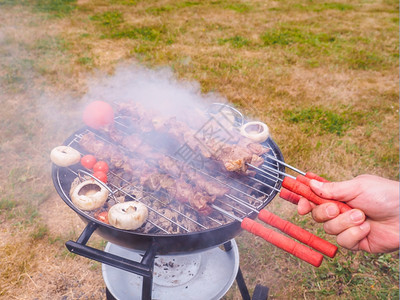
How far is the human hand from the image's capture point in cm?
212

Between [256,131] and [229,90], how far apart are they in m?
4.25

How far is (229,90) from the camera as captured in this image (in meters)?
7.45

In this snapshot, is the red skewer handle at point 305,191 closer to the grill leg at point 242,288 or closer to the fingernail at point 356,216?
the fingernail at point 356,216

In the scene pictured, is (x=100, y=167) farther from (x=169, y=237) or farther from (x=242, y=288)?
(x=242, y=288)

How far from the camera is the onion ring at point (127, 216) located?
2248 mm

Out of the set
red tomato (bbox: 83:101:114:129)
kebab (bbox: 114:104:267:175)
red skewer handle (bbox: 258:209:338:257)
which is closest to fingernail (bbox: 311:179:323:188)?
red skewer handle (bbox: 258:209:338:257)

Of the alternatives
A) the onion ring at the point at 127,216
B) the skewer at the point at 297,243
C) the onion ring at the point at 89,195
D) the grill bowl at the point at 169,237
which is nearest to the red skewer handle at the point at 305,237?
the skewer at the point at 297,243

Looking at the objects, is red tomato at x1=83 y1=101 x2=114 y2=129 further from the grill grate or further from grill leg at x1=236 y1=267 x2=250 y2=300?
grill leg at x1=236 y1=267 x2=250 y2=300

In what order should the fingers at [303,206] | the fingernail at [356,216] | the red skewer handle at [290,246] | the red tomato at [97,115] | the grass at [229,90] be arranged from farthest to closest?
the grass at [229,90] → the red tomato at [97,115] → the fingers at [303,206] → the fingernail at [356,216] → the red skewer handle at [290,246]

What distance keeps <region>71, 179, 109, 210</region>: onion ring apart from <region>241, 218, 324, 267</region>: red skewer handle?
128 centimetres

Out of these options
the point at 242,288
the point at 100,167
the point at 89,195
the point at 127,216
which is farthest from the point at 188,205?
the point at 242,288

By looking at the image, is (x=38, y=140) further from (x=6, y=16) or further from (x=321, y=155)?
(x=6, y=16)

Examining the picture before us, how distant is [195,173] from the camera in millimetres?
2842

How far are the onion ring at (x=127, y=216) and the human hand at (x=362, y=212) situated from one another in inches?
52.1
